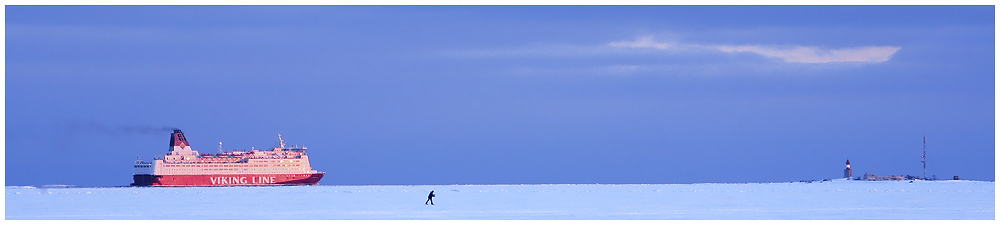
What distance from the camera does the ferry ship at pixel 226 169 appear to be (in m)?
67.2

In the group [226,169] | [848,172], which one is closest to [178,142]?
[226,169]

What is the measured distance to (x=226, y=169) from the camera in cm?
6762

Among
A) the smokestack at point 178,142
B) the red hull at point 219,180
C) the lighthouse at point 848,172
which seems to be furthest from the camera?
the lighthouse at point 848,172

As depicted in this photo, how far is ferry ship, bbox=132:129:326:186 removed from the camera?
67250 mm

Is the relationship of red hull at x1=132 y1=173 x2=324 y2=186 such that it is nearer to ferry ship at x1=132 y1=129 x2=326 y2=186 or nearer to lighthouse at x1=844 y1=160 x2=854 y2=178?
ferry ship at x1=132 y1=129 x2=326 y2=186

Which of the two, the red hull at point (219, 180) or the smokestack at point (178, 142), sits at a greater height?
the smokestack at point (178, 142)

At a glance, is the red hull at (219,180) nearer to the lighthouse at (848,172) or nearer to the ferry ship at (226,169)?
the ferry ship at (226,169)

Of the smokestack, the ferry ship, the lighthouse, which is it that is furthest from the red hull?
the lighthouse

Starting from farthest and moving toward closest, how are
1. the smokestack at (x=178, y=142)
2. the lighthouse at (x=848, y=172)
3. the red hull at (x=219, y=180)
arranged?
the lighthouse at (x=848, y=172) → the smokestack at (x=178, y=142) → the red hull at (x=219, y=180)

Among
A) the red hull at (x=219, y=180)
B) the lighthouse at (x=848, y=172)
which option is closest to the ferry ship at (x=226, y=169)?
the red hull at (x=219, y=180)
